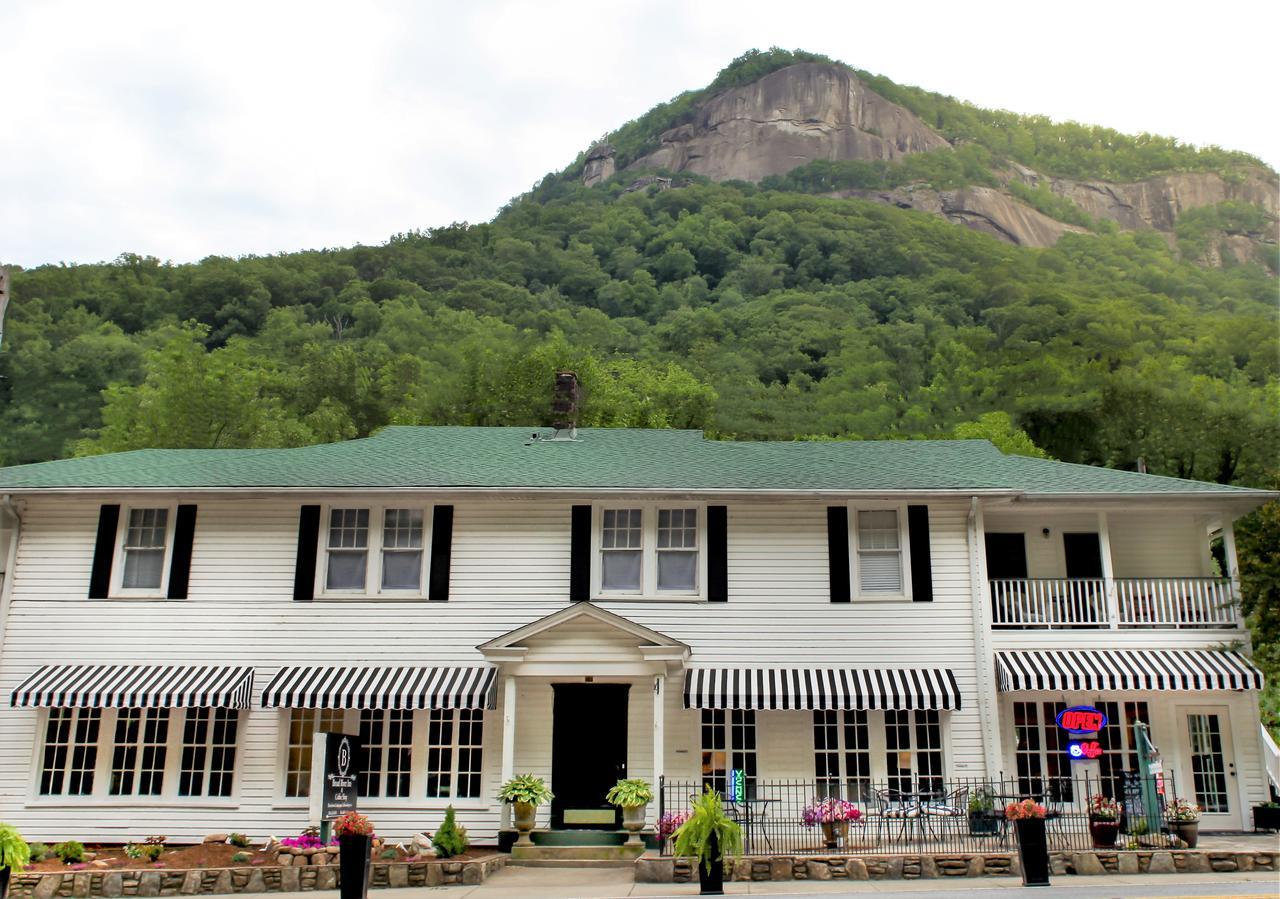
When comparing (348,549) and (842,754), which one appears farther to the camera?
(348,549)

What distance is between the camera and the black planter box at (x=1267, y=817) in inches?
669

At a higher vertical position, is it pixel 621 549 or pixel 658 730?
pixel 621 549

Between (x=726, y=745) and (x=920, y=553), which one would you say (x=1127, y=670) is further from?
(x=726, y=745)

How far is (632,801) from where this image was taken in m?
16.1

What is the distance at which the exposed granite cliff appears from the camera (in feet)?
548

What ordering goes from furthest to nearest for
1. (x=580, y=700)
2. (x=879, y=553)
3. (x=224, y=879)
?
(x=879, y=553)
(x=580, y=700)
(x=224, y=879)

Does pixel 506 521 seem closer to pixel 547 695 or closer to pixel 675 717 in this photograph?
pixel 547 695

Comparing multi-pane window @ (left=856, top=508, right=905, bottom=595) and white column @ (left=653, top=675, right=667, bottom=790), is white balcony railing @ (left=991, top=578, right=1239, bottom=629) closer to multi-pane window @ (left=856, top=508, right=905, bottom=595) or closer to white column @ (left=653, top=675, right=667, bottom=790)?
multi-pane window @ (left=856, top=508, right=905, bottom=595)

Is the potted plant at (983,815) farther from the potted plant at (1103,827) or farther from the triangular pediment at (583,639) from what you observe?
the triangular pediment at (583,639)

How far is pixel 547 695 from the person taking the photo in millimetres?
17688

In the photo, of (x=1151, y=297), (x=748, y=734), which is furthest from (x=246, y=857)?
(x=1151, y=297)

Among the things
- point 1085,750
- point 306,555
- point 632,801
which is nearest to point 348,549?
point 306,555

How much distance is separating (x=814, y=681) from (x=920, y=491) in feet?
11.8

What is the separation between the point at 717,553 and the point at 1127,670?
22.5ft
